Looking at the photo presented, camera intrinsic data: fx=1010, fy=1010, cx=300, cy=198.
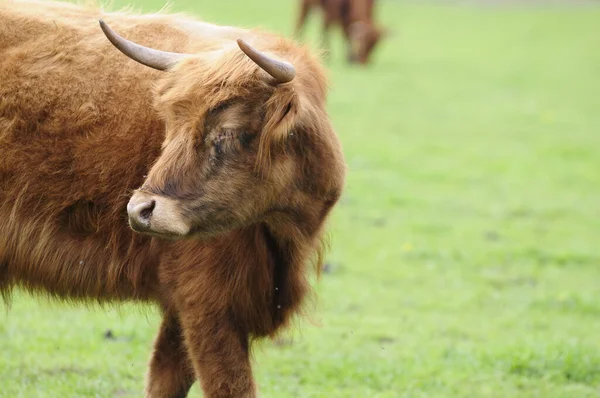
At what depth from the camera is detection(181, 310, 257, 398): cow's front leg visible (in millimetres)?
4422

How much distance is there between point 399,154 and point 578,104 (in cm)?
786

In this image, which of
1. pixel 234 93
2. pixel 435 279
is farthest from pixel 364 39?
pixel 234 93

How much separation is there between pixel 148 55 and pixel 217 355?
4.39 feet

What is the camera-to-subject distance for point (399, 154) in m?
14.2

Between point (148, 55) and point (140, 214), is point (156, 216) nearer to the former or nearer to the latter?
point (140, 214)

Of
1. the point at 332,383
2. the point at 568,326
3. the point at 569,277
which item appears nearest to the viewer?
the point at 332,383

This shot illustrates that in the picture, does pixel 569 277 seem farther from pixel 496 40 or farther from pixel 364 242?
pixel 496 40

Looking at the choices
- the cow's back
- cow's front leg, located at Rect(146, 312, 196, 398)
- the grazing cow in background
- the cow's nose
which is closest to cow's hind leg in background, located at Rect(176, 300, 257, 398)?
the cow's back

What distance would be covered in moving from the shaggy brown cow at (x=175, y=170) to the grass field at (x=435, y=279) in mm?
641

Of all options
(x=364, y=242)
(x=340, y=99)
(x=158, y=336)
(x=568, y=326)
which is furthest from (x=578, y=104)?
(x=158, y=336)

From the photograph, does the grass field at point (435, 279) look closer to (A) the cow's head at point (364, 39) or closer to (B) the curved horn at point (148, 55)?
(B) the curved horn at point (148, 55)

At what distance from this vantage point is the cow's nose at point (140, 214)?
12.7ft

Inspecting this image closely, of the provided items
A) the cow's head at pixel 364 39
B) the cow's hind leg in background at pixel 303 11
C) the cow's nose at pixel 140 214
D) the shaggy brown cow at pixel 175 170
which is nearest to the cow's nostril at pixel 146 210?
the cow's nose at pixel 140 214

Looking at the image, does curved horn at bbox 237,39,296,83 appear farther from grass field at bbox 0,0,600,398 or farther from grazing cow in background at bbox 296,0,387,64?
grazing cow in background at bbox 296,0,387,64
